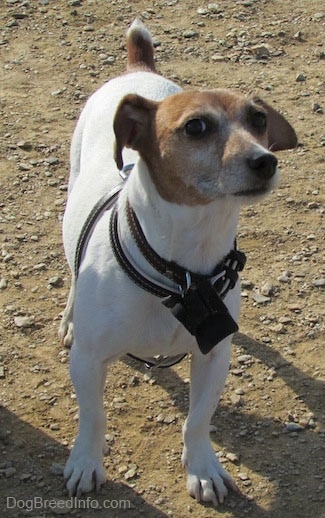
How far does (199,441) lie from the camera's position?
12.8 feet

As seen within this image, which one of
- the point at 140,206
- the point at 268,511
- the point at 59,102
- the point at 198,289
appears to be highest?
the point at 140,206

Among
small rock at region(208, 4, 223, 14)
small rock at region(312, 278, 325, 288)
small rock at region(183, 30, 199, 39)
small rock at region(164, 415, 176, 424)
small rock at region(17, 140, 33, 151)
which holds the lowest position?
small rock at region(164, 415, 176, 424)

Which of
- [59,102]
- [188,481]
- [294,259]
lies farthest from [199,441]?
[59,102]

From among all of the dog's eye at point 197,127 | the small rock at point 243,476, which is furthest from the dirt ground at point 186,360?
the dog's eye at point 197,127

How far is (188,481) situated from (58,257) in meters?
1.81

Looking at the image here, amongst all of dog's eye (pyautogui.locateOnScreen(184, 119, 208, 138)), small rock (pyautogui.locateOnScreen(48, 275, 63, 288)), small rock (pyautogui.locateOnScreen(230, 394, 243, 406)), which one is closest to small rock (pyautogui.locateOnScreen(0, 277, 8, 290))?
small rock (pyautogui.locateOnScreen(48, 275, 63, 288))

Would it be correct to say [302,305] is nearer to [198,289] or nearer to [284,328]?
[284,328]

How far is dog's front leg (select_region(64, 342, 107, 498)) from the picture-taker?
3723 millimetres

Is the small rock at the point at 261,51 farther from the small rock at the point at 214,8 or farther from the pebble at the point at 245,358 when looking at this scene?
the pebble at the point at 245,358

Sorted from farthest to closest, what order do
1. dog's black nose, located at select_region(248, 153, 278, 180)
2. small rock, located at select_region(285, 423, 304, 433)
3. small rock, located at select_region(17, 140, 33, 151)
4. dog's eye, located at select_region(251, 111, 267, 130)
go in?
1. small rock, located at select_region(17, 140, 33, 151)
2. small rock, located at select_region(285, 423, 304, 433)
3. dog's eye, located at select_region(251, 111, 267, 130)
4. dog's black nose, located at select_region(248, 153, 278, 180)

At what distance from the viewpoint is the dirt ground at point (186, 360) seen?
3.97m

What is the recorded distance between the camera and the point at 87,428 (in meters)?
3.85

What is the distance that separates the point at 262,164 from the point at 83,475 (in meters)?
1.54

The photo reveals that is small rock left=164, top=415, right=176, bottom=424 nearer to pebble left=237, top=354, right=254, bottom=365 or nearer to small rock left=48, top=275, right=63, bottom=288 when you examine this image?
pebble left=237, top=354, right=254, bottom=365
